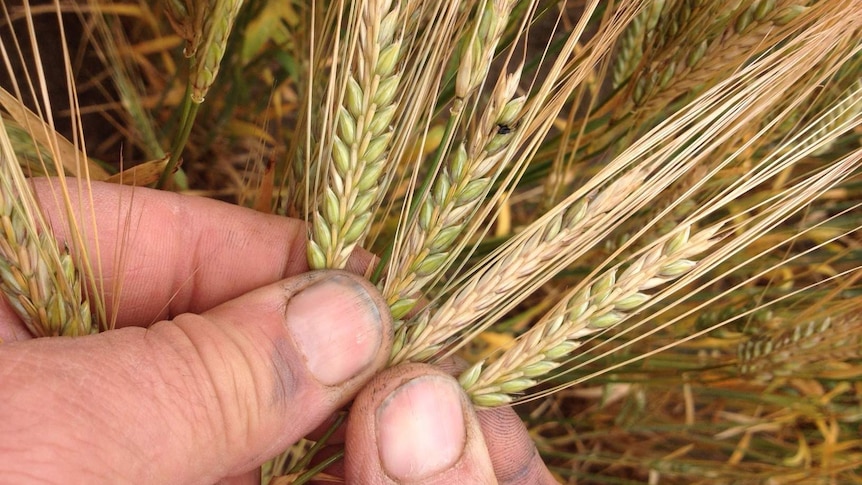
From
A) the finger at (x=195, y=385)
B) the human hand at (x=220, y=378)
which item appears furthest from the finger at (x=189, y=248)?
the finger at (x=195, y=385)

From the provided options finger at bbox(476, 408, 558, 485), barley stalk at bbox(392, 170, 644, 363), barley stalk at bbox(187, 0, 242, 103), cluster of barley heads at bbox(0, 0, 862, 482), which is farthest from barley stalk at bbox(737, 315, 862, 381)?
barley stalk at bbox(187, 0, 242, 103)

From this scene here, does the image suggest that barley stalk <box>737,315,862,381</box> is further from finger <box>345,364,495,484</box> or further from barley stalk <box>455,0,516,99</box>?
barley stalk <box>455,0,516,99</box>

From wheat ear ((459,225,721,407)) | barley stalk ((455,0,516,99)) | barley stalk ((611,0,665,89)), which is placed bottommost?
wheat ear ((459,225,721,407))

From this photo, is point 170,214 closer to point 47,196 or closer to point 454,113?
point 47,196

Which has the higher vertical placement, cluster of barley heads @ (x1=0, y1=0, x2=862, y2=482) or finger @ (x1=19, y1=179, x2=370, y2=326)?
cluster of barley heads @ (x1=0, y1=0, x2=862, y2=482)

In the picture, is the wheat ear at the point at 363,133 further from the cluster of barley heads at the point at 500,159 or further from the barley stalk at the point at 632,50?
the barley stalk at the point at 632,50

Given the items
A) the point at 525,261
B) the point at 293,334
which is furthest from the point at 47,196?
the point at 525,261

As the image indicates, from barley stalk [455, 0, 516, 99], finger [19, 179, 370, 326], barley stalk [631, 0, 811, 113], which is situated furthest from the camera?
finger [19, 179, 370, 326]
